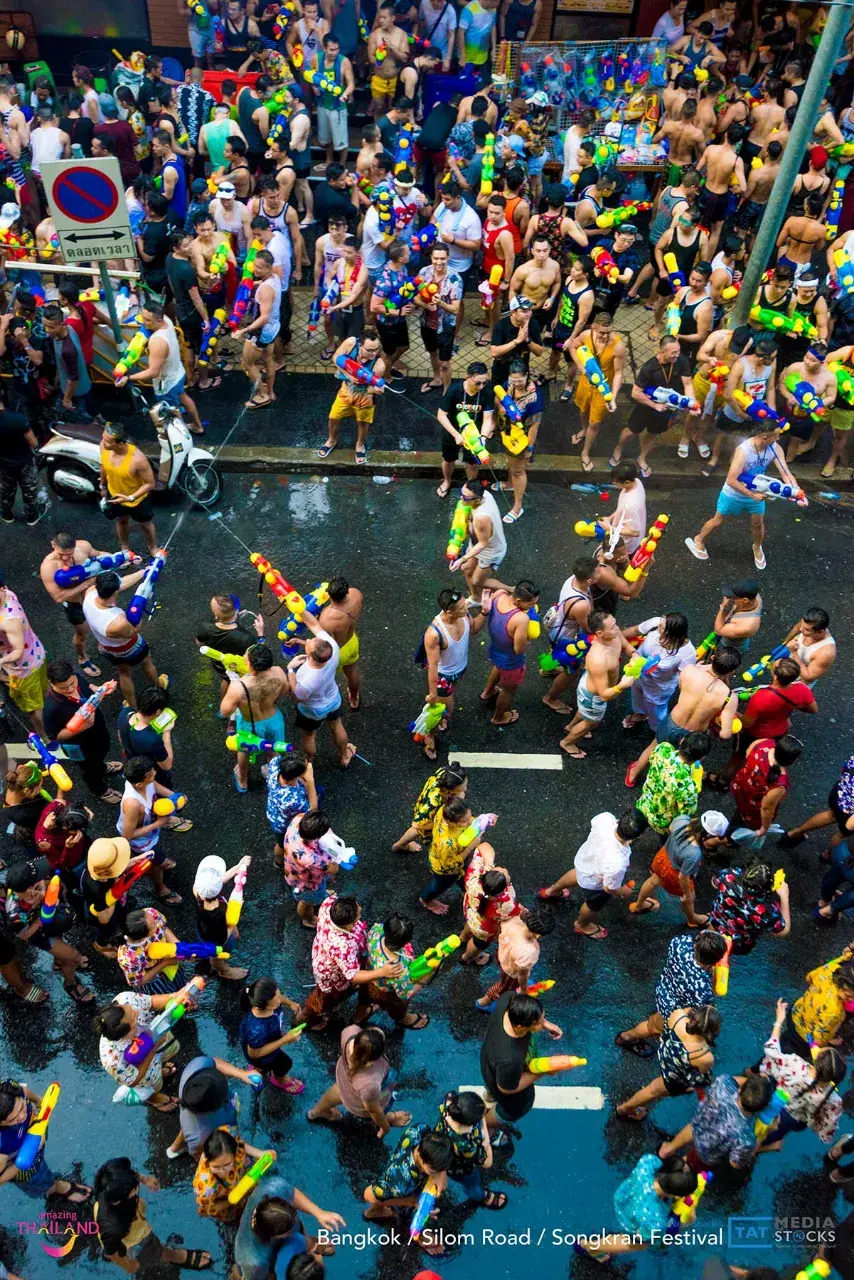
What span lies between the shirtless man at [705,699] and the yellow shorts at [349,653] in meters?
2.41

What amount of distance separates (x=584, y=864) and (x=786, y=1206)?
2.20m

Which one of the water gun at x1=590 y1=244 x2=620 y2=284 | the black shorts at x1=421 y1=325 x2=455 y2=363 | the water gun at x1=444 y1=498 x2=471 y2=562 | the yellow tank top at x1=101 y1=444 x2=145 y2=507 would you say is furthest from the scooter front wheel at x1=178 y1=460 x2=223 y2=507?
the water gun at x1=590 y1=244 x2=620 y2=284

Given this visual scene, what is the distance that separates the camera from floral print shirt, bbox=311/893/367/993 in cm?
568

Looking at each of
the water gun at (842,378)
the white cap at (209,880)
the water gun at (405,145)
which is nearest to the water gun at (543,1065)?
the white cap at (209,880)

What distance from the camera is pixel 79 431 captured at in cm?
977

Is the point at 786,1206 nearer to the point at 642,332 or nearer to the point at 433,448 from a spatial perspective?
the point at 433,448

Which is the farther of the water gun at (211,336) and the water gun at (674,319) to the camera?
the water gun at (211,336)

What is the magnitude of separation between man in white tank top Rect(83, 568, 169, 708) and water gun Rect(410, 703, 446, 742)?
2221mm

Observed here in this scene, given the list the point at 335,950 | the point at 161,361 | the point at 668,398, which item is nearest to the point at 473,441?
the point at 668,398

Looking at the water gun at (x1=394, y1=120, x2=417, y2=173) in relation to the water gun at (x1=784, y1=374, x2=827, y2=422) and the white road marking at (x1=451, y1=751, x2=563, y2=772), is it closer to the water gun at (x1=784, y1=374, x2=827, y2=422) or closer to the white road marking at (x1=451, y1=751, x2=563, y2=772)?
the water gun at (x1=784, y1=374, x2=827, y2=422)

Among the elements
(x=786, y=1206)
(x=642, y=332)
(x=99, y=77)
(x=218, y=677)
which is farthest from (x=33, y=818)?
(x=99, y=77)

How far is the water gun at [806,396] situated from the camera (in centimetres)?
993

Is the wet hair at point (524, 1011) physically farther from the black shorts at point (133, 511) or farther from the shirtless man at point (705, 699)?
the black shorts at point (133, 511)

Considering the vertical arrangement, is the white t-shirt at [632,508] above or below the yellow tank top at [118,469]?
above
